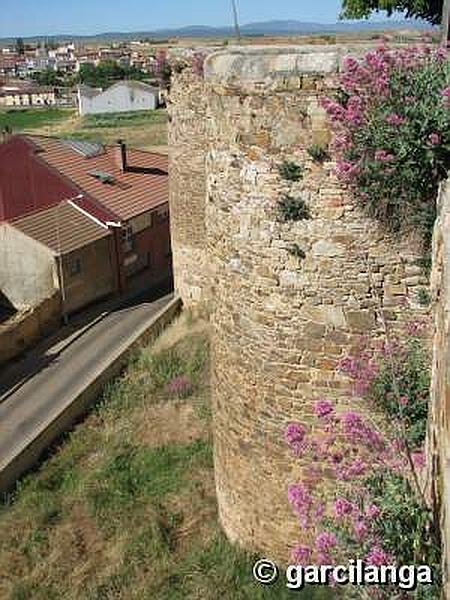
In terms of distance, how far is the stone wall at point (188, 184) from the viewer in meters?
15.1

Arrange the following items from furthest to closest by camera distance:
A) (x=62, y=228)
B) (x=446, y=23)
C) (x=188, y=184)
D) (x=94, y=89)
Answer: (x=94, y=89), (x=62, y=228), (x=188, y=184), (x=446, y=23)

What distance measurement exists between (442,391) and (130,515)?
23.1ft

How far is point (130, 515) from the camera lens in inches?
412

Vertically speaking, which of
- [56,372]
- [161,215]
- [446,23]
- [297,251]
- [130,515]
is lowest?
[56,372]

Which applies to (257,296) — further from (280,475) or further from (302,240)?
(280,475)

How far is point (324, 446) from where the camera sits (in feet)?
23.9

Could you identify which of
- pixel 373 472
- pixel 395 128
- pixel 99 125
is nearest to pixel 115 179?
pixel 395 128

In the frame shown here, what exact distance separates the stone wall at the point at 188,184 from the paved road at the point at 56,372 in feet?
6.70

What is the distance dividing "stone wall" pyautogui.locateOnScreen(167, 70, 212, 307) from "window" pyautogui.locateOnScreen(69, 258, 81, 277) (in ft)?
12.1

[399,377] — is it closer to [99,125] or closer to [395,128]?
Result: [395,128]

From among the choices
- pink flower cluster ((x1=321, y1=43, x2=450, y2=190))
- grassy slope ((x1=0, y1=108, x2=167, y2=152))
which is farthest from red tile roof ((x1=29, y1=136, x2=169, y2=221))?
grassy slope ((x1=0, y1=108, x2=167, y2=152))

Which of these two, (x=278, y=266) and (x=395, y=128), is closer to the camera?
(x=395, y=128)

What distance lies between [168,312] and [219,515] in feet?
30.0

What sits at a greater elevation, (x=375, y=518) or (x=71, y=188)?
(x=375, y=518)
